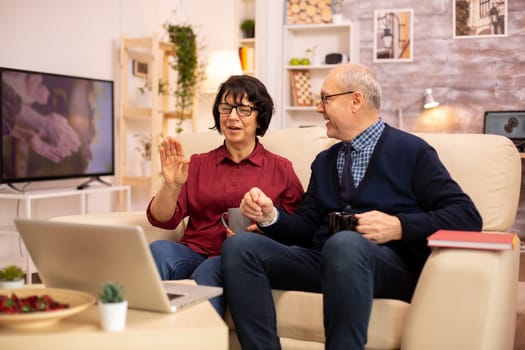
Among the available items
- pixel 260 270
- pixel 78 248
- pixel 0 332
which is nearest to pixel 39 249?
pixel 78 248

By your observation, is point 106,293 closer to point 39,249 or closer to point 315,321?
point 39,249

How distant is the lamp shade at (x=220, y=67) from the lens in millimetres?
5926

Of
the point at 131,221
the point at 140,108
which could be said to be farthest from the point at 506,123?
the point at 131,221

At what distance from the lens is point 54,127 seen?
4.47 metres

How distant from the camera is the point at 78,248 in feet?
5.06

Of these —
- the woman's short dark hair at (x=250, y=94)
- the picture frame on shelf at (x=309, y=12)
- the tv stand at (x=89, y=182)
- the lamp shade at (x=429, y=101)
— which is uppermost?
the picture frame on shelf at (x=309, y=12)

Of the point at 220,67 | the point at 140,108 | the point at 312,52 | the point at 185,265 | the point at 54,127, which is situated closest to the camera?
the point at 185,265

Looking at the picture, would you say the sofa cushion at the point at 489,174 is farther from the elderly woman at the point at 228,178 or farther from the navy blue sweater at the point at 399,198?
the elderly woman at the point at 228,178

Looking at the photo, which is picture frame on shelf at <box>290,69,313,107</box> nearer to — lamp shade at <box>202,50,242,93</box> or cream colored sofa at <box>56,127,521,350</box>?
lamp shade at <box>202,50,242,93</box>

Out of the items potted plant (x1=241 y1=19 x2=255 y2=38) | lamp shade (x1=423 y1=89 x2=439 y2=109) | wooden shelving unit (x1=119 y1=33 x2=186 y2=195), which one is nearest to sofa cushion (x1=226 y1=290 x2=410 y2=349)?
wooden shelving unit (x1=119 y1=33 x2=186 y2=195)

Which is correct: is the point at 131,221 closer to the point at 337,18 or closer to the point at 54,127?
the point at 54,127

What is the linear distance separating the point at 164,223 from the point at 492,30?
183 inches

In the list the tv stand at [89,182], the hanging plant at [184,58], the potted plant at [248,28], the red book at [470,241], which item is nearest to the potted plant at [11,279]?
the red book at [470,241]

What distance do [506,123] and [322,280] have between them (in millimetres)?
4592
